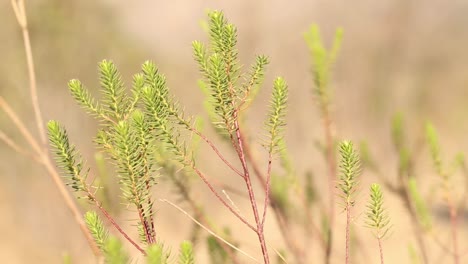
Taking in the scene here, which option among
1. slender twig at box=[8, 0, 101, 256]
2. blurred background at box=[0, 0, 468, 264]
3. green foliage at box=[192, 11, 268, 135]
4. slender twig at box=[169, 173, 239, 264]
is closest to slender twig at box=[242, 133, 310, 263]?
slender twig at box=[169, 173, 239, 264]

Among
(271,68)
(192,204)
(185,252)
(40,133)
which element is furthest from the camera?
(271,68)

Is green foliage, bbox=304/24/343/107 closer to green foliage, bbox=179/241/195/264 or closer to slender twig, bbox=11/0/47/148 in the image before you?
slender twig, bbox=11/0/47/148

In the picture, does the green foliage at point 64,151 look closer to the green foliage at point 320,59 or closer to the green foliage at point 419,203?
the green foliage at point 320,59

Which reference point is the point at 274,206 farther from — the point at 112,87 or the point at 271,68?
the point at 271,68

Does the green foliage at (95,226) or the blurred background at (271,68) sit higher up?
the blurred background at (271,68)

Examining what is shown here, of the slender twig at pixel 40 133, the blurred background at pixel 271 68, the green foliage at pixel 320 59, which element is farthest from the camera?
the blurred background at pixel 271 68

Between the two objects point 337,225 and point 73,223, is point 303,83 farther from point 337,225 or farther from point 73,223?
point 73,223

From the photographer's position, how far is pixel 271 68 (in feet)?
8.51

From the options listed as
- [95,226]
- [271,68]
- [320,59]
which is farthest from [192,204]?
[271,68]

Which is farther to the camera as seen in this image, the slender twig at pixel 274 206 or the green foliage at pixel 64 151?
the slender twig at pixel 274 206

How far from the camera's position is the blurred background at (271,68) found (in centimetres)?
250

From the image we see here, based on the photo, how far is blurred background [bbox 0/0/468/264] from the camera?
8.21 ft

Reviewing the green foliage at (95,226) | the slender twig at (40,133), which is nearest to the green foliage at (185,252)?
the green foliage at (95,226)

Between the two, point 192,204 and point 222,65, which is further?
point 192,204
